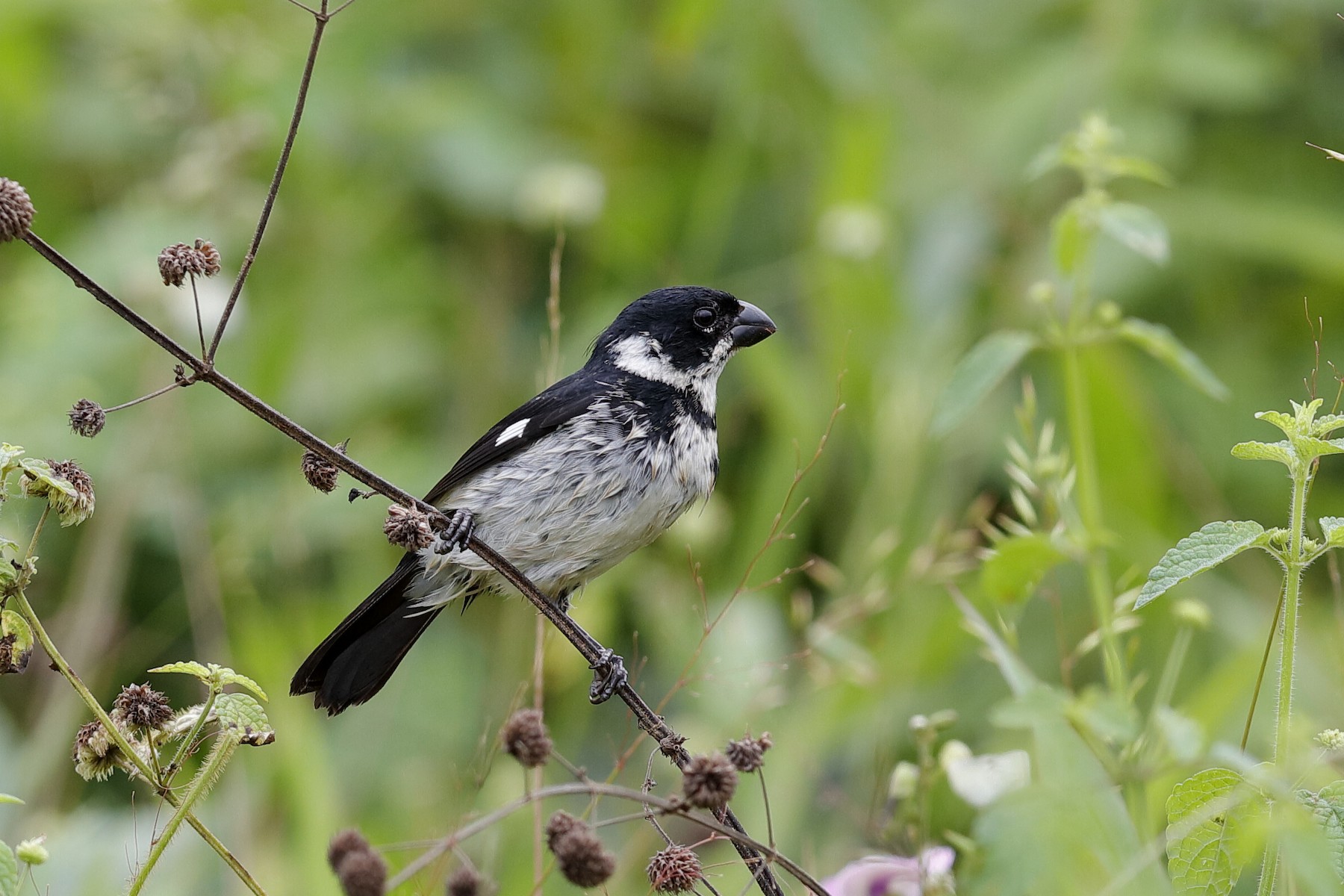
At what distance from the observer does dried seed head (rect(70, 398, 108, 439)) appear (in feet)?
4.91

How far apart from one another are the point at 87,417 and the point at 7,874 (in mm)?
484

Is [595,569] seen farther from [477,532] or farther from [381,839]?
[381,839]

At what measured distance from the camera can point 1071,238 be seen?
2.45m

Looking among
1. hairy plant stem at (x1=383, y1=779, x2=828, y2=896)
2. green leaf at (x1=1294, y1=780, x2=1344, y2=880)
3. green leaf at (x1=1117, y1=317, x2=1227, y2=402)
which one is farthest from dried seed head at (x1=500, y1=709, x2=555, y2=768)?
green leaf at (x1=1117, y1=317, x2=1227, y2=402)

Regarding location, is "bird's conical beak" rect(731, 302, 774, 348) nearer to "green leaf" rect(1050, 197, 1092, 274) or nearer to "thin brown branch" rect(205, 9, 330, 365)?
"green leaf" rect(1050, 197, 1092, 274)

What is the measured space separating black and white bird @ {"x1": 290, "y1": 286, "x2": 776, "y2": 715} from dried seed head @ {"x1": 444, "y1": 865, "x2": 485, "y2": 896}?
1.49 m

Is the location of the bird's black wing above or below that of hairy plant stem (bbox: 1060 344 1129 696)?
above

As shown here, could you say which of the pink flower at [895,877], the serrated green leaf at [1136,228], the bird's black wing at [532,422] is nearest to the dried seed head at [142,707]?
the pink flower at [895,877]

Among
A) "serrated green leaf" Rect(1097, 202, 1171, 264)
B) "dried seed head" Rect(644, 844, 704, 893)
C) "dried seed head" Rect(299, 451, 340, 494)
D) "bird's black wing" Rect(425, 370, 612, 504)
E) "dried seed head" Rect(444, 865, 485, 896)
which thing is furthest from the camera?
"bird's black wing" Rect(425, 370, 612, 504)

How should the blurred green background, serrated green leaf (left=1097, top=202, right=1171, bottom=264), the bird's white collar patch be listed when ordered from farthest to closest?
the blurred green background
the bird's white collar patch
serrated green leaf (left=1097, top=202, right=1171, bottom=264)

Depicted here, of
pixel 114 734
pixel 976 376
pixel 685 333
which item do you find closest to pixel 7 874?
pixel 114 734

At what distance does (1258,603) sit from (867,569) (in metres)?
1.20

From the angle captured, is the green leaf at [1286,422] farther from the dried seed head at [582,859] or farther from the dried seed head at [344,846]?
the dried seed head at [344,846]

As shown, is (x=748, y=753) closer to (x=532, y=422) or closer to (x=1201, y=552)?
(x=1201, y=552)
